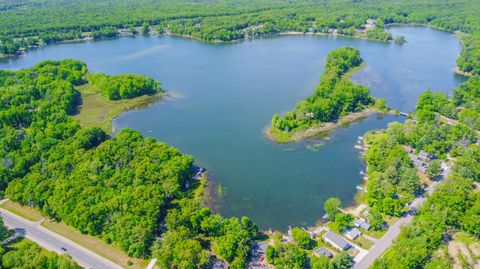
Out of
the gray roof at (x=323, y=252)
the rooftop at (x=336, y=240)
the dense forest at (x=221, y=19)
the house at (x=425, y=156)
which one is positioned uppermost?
the dense forest at (x=221, y=19)

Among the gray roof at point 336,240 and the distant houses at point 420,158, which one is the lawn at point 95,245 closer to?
the gray roof at point 336,240

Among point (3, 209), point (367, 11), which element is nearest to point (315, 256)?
point (3, 209)

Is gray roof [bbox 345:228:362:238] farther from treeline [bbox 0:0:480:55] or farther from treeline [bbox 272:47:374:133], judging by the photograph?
treeline [bbox 0:0:480:55]

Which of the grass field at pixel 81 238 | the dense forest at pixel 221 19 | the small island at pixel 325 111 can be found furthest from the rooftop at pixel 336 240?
the dense forest at pixel 221 19

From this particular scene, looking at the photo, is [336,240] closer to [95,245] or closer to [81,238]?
[95,245]

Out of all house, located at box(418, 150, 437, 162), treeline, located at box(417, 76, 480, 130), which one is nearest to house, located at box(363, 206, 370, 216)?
house, located at box(418, 150, 437, 162)

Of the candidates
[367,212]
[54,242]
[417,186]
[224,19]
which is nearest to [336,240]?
[367,212]
